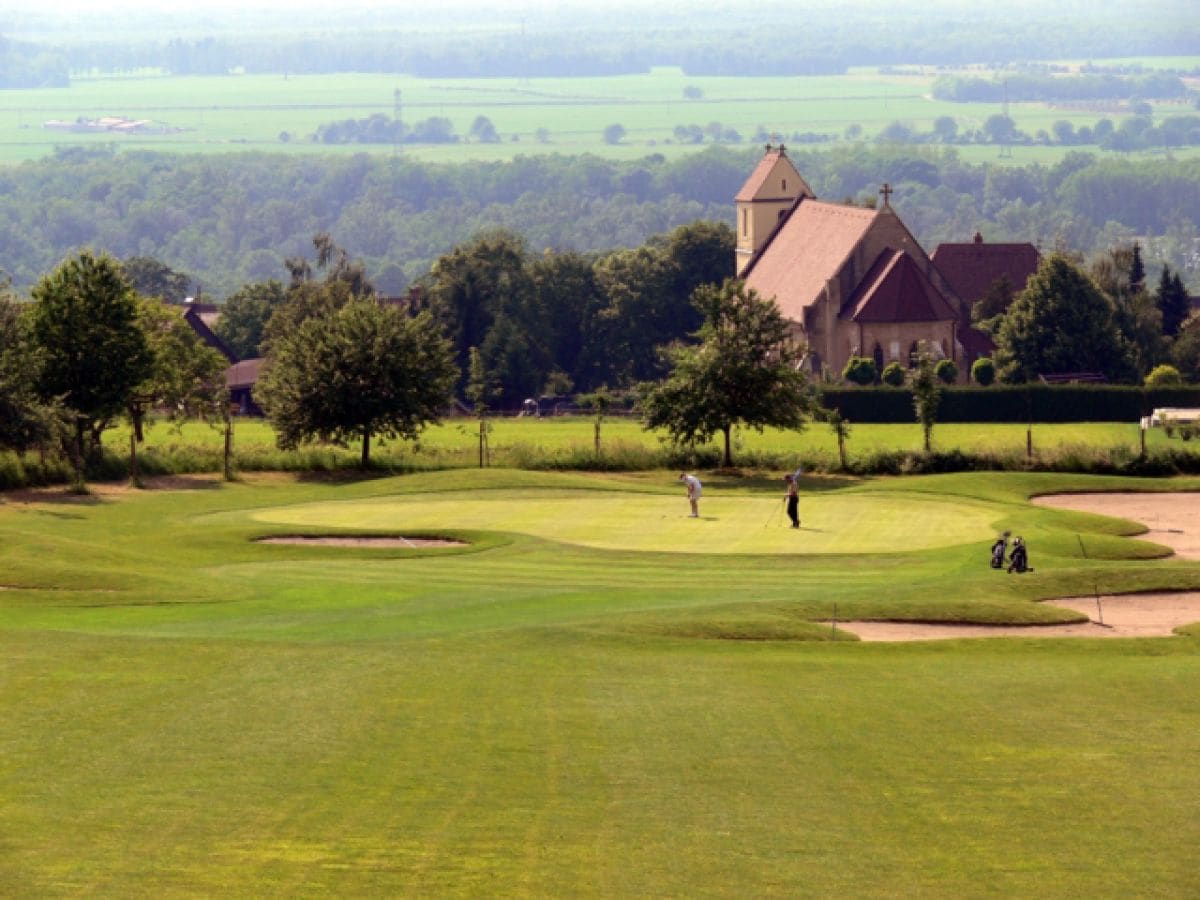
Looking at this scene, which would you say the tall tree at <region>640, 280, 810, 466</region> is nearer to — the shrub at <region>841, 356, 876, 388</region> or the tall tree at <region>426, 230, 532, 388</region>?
the shrub at <region>841, 356, 876, 388</region>

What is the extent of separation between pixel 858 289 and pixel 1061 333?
15725mm

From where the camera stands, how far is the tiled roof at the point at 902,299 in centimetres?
12538

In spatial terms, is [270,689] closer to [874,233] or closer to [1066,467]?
[1066,467]

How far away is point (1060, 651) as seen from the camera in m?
32.0

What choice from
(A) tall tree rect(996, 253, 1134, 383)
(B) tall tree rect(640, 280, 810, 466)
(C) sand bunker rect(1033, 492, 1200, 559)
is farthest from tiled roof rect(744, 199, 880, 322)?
(C) sand bunker rect(1033, 492, 1200, 559)

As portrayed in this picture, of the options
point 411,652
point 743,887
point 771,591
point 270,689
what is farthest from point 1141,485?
point 743,887

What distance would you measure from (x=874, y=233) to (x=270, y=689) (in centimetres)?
10819

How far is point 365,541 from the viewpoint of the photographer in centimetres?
4781

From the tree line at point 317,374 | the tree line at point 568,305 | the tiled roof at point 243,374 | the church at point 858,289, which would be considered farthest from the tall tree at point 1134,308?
the tiled roof at point 243,374

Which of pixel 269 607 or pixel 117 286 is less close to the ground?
pixel 117 286

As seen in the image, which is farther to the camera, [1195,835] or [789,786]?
[789,786]

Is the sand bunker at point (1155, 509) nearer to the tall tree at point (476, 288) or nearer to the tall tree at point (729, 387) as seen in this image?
the tall tree at point (729, 387)

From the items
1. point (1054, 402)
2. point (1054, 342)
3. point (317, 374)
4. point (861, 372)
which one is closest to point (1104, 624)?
point (317, 374)

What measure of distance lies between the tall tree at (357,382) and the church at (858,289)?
164 feet
